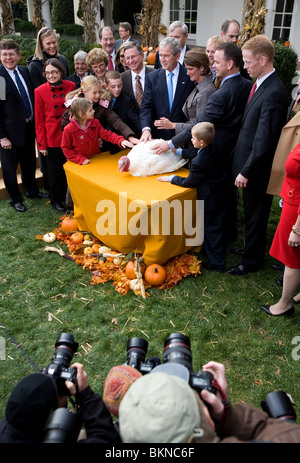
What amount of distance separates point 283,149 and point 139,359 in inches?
89.8

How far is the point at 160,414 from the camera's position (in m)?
1.25

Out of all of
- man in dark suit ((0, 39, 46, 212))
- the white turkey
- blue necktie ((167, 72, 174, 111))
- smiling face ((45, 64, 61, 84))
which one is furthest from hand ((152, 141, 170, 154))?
man in dark suit ((0, 39, 46, 212))

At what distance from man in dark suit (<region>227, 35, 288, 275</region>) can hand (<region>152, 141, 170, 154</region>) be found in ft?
2.45

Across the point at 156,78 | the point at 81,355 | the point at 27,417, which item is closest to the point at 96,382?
the point at 81,355

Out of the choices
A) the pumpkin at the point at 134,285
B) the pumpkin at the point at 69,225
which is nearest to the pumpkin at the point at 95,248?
the pumpkin at the point at 69,225

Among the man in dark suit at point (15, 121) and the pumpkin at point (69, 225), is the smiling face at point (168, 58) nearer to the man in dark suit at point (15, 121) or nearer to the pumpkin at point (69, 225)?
the man in dark suit at point (15, 121)

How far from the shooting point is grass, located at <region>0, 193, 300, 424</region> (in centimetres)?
291

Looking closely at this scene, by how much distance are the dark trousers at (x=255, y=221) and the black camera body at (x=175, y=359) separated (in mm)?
2067

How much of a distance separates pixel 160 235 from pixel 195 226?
53 centimetres

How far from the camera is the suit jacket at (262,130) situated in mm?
3197

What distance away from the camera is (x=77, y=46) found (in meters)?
9.72

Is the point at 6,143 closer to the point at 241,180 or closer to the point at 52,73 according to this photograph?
the point at 52,73

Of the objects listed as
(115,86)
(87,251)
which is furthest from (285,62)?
(87,251)
